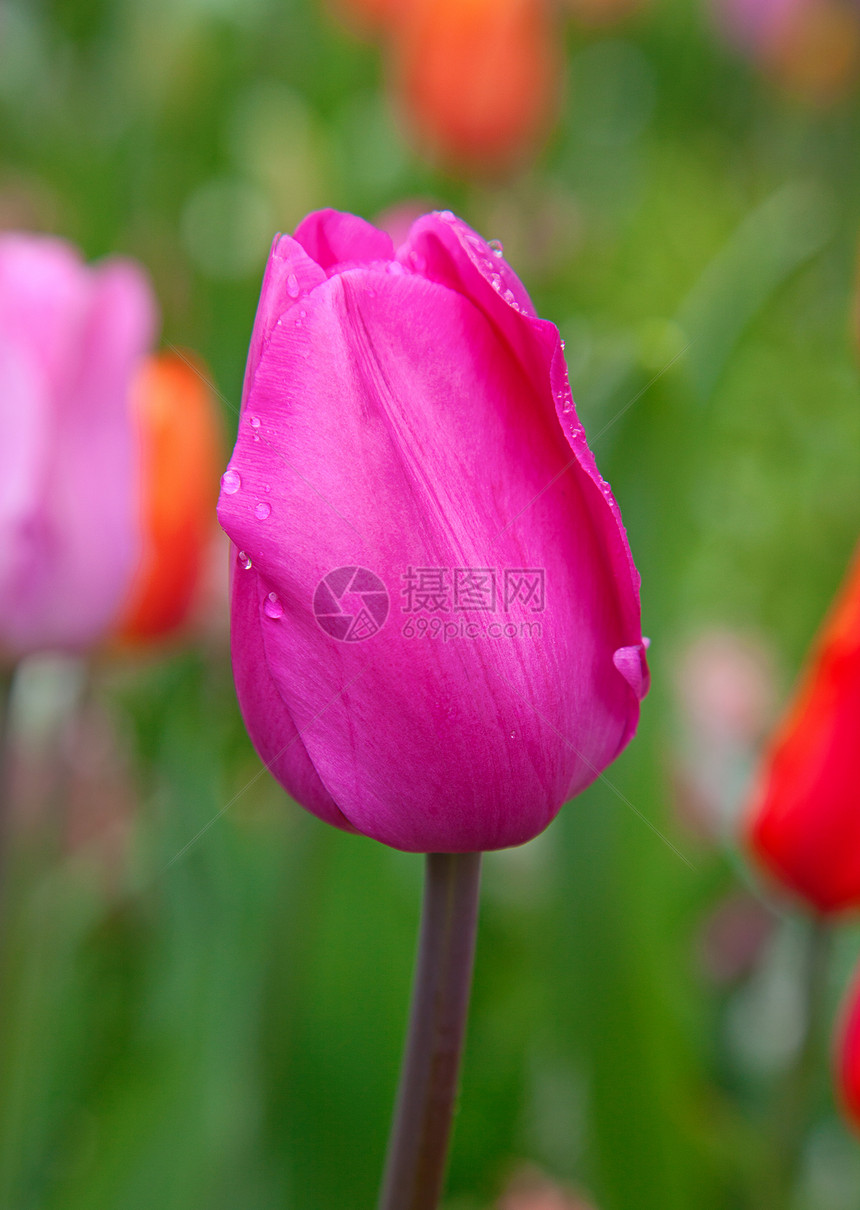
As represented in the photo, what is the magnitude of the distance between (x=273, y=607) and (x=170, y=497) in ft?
1.38

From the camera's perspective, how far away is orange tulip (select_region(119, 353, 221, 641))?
64 centimetres

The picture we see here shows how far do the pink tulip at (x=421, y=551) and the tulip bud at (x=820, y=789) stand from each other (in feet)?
0.66

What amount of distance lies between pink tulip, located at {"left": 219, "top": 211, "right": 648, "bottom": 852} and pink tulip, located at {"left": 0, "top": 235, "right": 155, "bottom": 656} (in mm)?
258

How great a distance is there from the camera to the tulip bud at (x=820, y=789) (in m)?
0.44

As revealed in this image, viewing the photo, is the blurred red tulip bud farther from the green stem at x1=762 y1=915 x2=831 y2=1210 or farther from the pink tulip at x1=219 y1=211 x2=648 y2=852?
the pink tulip at x1=219 y1=211 x2=648 y2=852

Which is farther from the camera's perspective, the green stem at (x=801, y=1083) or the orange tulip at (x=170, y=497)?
the orange tulip at (x=170, y=497)

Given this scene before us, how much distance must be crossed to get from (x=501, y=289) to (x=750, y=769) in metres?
0.48

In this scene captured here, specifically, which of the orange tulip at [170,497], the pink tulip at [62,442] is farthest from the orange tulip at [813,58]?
the pink tulip at [62,442]

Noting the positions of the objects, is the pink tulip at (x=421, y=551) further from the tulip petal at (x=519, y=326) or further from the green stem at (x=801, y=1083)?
the green stem at (x=801, y=1083)

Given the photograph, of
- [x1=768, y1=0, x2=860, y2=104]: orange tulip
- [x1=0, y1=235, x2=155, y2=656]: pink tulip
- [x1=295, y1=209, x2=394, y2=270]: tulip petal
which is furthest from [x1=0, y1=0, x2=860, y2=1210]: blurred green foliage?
[x1=768, y1=0, x2=860, y2=104]: orange tulip

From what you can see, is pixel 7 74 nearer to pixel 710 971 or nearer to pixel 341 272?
pixel 710 971

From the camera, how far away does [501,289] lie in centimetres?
25

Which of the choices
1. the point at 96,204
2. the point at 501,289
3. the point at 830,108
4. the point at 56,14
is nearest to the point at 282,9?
the point at 56,14

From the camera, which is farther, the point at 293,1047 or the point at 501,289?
the point at 293,1047
